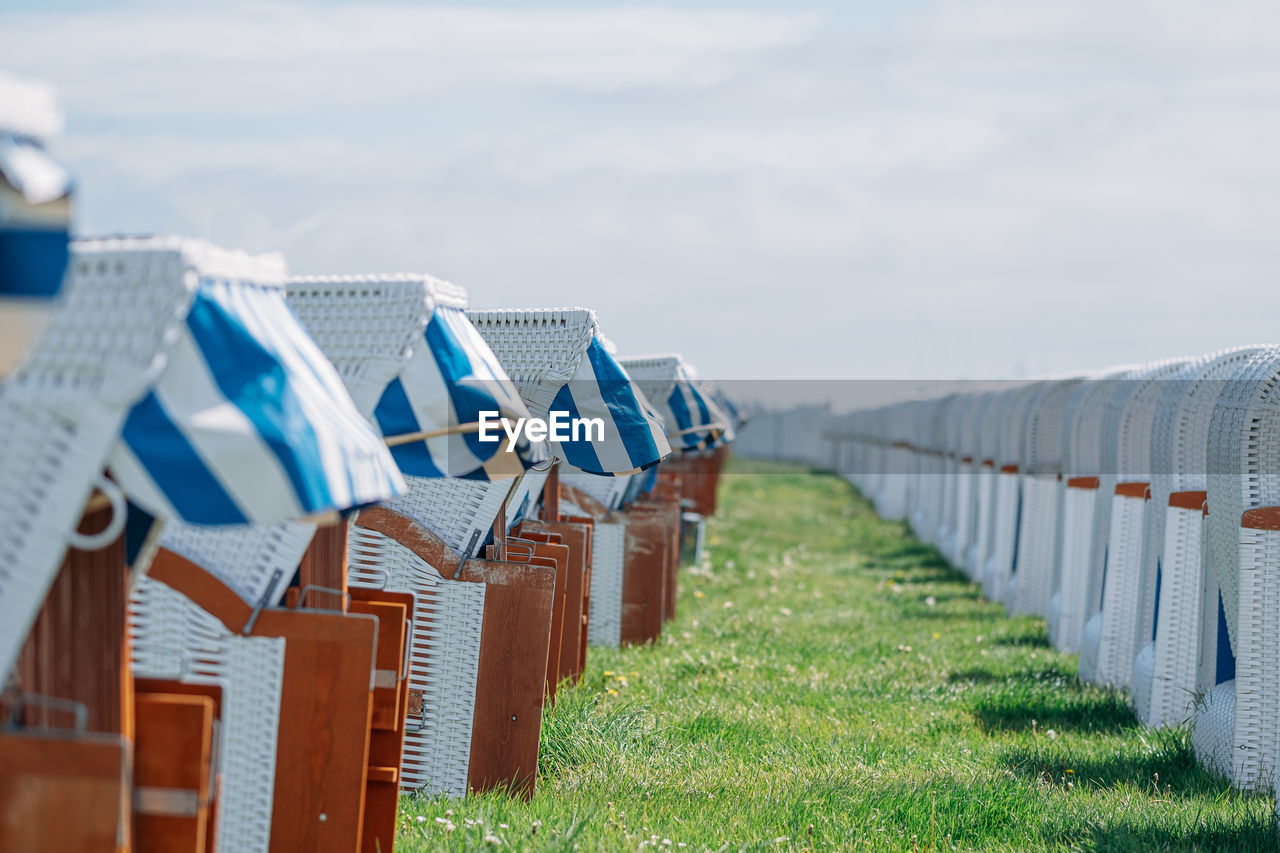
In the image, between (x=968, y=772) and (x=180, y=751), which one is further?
(x=968, y=772)

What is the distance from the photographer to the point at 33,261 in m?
2.26

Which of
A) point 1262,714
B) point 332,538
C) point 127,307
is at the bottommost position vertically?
point 1262,714

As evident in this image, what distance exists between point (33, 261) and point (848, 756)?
4960 mm

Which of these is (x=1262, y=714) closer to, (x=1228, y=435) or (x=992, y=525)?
(x=1228, y=435)

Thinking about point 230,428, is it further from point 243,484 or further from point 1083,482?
point 1083,482

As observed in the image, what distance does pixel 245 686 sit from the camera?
142 inches

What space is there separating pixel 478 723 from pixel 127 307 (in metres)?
3.01

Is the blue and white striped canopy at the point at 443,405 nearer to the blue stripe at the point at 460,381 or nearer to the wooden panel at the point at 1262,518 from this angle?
the blue stripe at the point at 460,381

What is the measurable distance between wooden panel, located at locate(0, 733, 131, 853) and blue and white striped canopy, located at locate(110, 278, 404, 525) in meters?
0.45

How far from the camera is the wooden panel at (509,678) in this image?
5.35 meters

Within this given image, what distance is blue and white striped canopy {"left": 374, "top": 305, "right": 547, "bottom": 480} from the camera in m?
3.97

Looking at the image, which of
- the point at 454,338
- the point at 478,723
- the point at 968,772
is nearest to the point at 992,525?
the point at 968,772

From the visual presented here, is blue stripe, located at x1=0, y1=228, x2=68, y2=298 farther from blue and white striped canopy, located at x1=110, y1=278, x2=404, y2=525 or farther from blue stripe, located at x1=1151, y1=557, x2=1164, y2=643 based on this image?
blue stripe, located at x1=1151, y1=557, x2=1164, y2=643

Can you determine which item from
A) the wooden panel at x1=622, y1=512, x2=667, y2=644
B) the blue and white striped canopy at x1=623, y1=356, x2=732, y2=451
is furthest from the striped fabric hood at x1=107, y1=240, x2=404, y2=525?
the blue and white striped canopy at x1=623, y1=356, x2=732, y2=451
